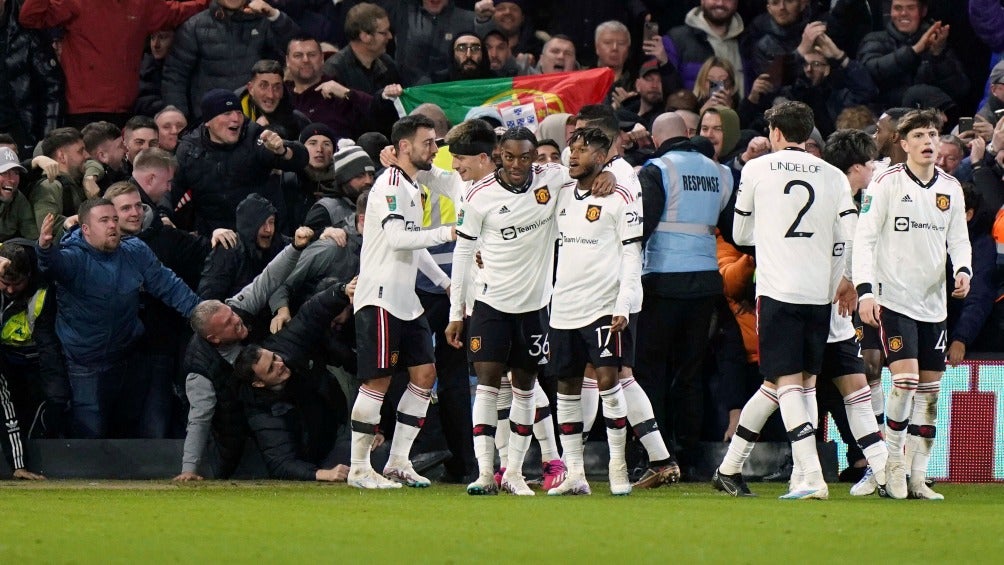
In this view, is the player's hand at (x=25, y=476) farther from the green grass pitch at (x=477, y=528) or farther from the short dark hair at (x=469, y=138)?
the short dark hair at (x=469, y=138)

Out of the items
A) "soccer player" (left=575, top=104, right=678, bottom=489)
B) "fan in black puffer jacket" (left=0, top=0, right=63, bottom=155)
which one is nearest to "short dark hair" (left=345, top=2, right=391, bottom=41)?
"fan in black puffer jacket" (left=0, top=0, right=63, bottom=155)

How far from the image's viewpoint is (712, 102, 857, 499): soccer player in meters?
9.94

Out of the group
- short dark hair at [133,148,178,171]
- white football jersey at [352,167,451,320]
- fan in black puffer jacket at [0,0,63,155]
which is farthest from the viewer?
fan in black puffer jacket at [0,0,63,155]

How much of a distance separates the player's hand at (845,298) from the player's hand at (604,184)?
1500mm

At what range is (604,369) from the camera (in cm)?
1018

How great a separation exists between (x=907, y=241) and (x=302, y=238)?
4.62m

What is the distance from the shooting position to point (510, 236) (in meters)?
10.6

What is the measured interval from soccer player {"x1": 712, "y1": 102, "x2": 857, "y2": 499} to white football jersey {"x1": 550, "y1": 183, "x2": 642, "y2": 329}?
2.40ft

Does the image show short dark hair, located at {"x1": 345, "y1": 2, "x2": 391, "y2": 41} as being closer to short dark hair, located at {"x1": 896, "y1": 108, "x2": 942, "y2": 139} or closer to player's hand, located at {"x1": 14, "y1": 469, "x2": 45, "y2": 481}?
player's hand, located at {"x1": 14, "y1": 469, "x2": 45, "y2": 481}

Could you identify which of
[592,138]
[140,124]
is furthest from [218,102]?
[592,138]

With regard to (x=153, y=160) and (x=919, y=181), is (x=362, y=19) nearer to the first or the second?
(x=153, y=160)

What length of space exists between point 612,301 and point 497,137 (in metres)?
1.57

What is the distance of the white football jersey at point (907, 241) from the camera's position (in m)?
10.1

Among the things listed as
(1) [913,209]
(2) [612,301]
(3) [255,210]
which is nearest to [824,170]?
(1) [913,209]
